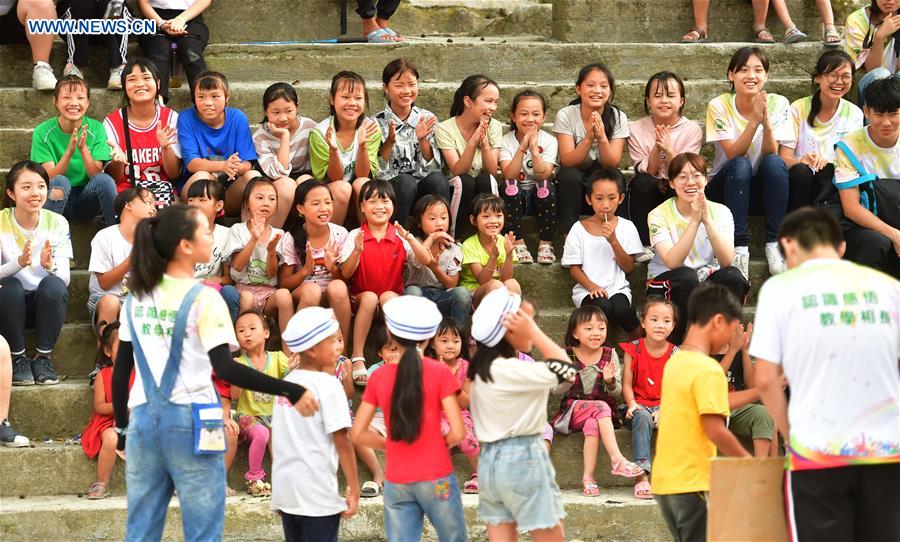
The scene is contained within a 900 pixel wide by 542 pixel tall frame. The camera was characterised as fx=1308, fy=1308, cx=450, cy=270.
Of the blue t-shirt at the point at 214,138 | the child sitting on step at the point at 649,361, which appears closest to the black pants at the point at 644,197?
the child sitting on step at the point at 649,361

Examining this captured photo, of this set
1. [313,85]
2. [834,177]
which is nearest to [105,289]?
[313,85]

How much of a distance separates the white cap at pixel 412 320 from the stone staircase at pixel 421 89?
149 cm

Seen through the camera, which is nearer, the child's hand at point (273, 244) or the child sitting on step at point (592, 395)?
the child sitting on step at point (592, 395)

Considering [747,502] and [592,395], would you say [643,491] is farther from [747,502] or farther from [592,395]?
[747,502]

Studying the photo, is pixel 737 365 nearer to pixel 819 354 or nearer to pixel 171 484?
pixel 819 354

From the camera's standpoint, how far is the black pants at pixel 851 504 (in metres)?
4.29

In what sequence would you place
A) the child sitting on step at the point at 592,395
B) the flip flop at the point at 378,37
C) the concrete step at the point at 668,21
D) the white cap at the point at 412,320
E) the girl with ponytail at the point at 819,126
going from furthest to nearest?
1. the concrete step at the point at 668,21
2. the flip flop at the point at 378,37
3. the girl with ponytail at the point at 819,126
4. the child sitting on step at the point at 592,395
5. the white cap at the point at 412,320

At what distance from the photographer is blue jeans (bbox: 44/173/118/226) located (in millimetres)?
7277

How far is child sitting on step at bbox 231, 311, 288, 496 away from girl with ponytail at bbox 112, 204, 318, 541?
1.57m

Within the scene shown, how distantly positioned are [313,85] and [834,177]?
11.0 ft

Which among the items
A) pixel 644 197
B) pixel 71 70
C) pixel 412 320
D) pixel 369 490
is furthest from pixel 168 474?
pixel 71 70

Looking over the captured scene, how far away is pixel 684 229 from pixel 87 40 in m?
4.01

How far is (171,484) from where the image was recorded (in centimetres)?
482

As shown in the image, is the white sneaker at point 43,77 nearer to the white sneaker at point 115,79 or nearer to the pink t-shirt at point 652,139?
the white sneaker at point 115,79
